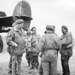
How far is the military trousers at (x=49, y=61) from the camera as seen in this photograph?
438 cm

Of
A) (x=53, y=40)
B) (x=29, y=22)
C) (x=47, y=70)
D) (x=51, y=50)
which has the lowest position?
(x=47, y=70)

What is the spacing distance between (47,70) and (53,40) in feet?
2.74

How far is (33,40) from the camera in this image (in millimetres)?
Answer: 7145

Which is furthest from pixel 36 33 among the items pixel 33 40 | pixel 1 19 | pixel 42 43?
pixel 42 43

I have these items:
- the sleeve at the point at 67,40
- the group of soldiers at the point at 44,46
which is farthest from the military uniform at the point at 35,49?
the sleeve at the point at 67,40

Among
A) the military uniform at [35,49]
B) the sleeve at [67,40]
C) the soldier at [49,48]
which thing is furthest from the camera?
the military uniform at [35,49]

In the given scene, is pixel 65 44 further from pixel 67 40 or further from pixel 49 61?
pixel 49 61

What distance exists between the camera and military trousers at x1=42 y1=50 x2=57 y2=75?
4.38 m

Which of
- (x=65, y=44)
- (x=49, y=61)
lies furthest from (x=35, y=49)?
(x=49, y=61)

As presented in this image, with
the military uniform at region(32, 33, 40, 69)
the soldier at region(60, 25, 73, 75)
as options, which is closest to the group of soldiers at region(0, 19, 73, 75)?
the soldier at region(60, 25, 73, 75)

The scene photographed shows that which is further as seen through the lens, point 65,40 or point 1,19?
point 1,19

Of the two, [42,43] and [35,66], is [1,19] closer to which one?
[35,66]

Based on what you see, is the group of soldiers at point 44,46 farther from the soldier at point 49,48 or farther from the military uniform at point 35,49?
the military uniform at point 35,49

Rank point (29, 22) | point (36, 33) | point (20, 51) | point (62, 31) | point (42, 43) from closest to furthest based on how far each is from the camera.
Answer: point (42, 43) → point (20, 51) → point (62, 31) → point (29, 22) → point (36, 33)
